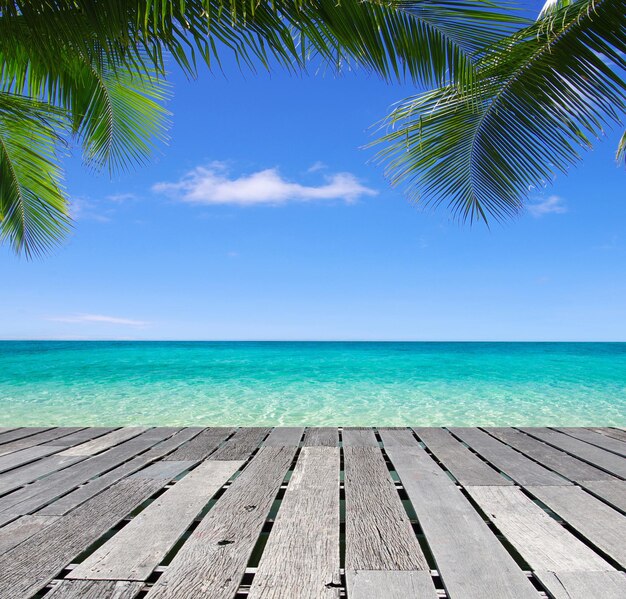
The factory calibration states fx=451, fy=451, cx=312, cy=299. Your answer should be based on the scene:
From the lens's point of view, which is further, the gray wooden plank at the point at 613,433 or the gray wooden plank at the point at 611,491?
the gray wooden plank at the point at 613,433

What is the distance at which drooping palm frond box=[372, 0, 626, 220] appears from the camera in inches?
105

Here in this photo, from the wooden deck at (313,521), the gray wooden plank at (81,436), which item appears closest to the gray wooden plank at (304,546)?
the wooden deck at (313,521)

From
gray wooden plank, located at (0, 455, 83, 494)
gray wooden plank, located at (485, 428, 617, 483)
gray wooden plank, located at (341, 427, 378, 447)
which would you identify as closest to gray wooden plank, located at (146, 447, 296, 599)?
gray wooden plank, located at (341, 427, 378, 447)

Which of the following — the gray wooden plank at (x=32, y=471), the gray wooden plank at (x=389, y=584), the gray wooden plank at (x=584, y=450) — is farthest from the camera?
the gray wooden plank at (x=584, y=450)

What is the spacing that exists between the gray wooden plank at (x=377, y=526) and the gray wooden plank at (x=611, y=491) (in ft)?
3.20

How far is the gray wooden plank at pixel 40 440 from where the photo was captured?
3.27m

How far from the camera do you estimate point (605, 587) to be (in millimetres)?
1328

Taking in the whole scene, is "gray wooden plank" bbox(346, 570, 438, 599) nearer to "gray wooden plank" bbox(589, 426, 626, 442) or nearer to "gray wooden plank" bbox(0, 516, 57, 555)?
"gray wooden plank" bbox(0, 516, 57, 555)

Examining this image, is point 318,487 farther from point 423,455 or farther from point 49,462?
point 49,462

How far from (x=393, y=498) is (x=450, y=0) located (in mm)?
2546

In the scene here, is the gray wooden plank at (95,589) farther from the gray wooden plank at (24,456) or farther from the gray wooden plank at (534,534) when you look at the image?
the gray wooden plank at (24,456)

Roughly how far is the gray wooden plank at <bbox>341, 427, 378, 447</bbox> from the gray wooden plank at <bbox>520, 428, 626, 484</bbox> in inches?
51.9

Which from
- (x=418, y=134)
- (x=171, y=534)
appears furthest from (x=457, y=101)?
(x=171, y=534)

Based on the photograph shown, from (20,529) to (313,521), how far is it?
1.14 metres
